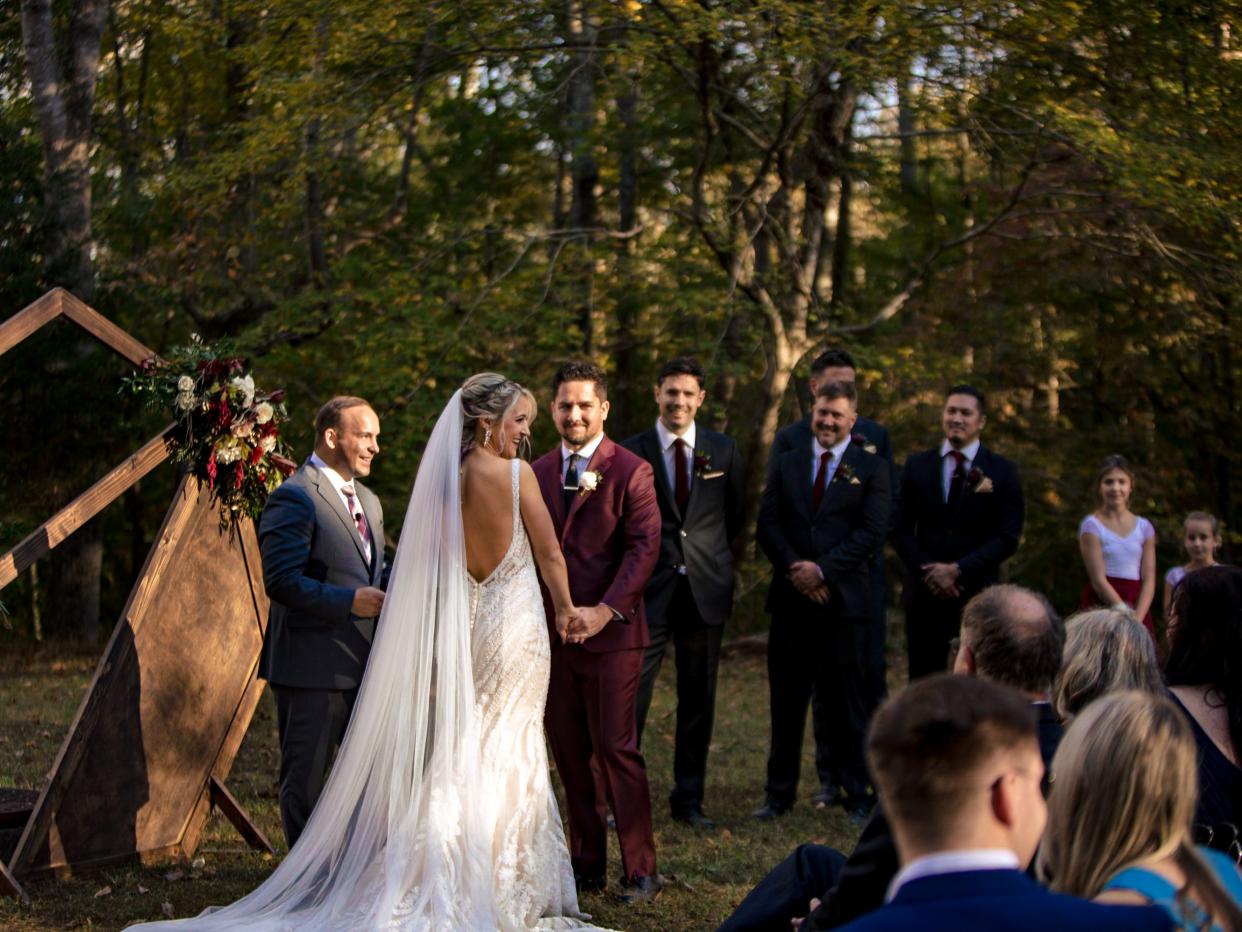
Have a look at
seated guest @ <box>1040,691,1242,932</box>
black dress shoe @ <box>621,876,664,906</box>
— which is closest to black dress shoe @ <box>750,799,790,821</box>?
black dress shoe @ <box>621,876,664,906</box>

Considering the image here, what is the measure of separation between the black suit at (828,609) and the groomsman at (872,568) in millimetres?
64

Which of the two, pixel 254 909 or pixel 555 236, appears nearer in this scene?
pixel 254 909

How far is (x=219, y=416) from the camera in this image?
6.06 meters

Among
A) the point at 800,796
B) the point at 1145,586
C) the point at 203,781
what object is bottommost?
the point at 800,796

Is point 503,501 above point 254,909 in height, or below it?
above

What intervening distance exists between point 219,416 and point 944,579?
3.99 metres

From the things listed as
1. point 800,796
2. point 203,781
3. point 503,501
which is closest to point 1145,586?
point 800,796

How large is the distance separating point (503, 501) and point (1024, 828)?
11.7 feet

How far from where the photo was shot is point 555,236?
14273 mm

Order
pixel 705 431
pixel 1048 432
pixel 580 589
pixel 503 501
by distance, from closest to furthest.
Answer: pixel 503 501 < pixel 580 589 < pixel 705 431 < pixel 1048 432

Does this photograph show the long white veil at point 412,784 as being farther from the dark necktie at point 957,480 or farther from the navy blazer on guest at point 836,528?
the dark necktie at point 957,480

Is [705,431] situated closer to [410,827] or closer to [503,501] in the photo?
[503,501]

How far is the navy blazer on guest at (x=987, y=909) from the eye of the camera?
196cm

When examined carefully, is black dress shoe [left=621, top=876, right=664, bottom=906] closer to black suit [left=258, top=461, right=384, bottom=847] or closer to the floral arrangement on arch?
black suit [left=258, top=461, right=384, bottom=847]
